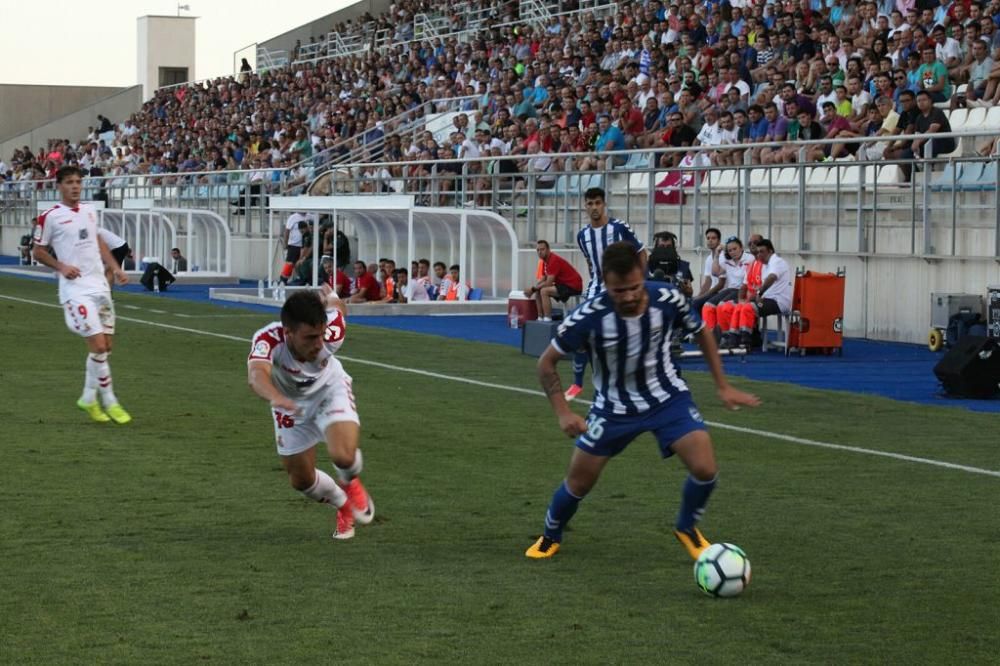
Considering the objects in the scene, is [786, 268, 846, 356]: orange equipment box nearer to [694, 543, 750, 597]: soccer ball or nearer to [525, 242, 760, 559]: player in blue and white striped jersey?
[525, 242, 760, 559]: player in blue and white striped jersey

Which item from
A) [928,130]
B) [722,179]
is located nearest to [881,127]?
[928,130]

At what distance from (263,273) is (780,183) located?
62.3 ft

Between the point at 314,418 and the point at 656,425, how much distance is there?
1.78 m

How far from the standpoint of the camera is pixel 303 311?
7.82m

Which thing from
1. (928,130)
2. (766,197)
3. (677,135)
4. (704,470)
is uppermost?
(677,135)

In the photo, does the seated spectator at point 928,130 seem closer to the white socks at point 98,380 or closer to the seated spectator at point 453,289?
the seated spectator at point 453,289

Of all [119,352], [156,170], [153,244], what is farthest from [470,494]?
[156,170]

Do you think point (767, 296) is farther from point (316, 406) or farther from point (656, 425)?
point (656, 425)

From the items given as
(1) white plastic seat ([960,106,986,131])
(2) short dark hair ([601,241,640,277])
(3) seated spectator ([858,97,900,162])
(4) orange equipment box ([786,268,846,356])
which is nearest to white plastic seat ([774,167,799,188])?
(3) seated spectator ([858,97,900,162])

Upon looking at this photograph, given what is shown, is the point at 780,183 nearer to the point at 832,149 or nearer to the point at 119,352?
the point at 832,149

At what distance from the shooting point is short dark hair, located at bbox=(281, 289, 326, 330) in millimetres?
7816

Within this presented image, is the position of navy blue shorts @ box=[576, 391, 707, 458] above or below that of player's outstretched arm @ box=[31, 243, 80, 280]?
below

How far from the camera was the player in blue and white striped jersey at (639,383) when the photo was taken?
766 cm

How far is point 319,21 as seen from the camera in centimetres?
6100
